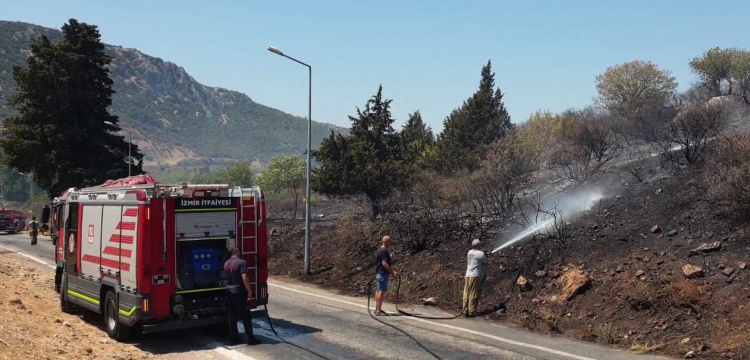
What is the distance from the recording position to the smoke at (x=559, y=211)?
1677cm

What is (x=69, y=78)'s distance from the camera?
128ft

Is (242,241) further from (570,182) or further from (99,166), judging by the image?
(99,166)

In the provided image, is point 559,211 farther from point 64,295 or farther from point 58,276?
point 58,276

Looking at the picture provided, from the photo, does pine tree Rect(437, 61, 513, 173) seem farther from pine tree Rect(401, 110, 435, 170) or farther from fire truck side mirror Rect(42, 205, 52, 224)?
fire truck side mirror Rect(42, 205, 52, 224)

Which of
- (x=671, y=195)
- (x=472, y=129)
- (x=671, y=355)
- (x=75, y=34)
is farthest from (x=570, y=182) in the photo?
(x=75, y=34)

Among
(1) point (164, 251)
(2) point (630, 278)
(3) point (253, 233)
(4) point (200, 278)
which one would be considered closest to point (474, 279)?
(2) point (630, 278)

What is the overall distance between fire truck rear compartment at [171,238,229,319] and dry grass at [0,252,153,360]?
1110 mm

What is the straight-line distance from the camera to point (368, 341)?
10633 mm

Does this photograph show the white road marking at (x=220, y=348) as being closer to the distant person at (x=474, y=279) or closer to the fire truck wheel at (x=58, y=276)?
the fire truck wheel at (x=58, y=276)

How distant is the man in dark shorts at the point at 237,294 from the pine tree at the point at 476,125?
3265 centimetres

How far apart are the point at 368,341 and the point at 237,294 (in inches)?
99.3

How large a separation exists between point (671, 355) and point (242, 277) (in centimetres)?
738

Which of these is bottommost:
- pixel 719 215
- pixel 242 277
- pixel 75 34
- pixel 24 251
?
pixel 24 251

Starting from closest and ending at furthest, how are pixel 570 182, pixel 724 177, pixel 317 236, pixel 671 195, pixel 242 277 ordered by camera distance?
pixel 242 277, pixel 724 177, pixel 671 195, pixel 570 182, pixel 317 236
